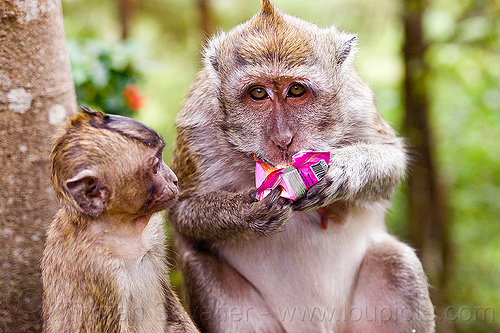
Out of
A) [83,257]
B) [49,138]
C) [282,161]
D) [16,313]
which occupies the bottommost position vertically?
[16,313]

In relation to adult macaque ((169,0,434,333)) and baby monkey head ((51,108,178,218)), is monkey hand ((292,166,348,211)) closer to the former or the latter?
adult macaque ((169,0,434,333))

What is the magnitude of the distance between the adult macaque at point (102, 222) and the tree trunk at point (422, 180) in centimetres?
560

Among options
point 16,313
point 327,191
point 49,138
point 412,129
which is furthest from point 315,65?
point 412,129

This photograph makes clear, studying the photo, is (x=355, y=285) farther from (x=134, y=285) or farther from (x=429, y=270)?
(x=429, y=270)

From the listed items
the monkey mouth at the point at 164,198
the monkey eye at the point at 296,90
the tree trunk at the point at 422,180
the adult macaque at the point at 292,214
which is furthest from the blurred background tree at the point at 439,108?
the monkey mouth at the point at 164,198

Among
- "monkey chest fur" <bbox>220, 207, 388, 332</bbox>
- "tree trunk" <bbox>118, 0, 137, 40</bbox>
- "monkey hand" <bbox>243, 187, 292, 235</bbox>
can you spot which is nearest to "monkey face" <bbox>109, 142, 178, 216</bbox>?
"monkey hand" <bbox>243, 187, 292, 235</bbox>

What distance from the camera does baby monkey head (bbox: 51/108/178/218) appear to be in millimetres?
2436

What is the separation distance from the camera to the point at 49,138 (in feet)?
9.16

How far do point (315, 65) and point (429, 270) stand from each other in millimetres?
5421

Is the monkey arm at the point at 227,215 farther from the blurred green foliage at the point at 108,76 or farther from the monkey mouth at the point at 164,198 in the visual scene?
the blurred green foliage at the point at 108,76

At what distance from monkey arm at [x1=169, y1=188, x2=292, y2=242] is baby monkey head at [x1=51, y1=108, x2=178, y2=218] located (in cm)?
50

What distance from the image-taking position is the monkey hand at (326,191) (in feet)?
9.43

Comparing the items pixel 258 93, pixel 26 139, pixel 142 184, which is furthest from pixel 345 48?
pixel 26 139

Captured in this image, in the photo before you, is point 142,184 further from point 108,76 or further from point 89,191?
point 108,76
